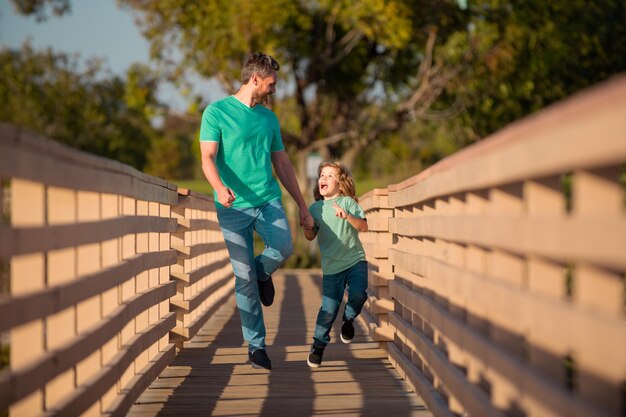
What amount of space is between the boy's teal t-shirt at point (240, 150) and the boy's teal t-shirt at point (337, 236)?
31.6 inches

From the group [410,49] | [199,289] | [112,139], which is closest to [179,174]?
[112,139]

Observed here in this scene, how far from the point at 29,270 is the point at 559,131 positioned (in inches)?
85.0

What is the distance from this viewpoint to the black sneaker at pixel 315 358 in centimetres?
878

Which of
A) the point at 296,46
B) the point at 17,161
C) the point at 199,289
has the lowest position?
the point at 199,289

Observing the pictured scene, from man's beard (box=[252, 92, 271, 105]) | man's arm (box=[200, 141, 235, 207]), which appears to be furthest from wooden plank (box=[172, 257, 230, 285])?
man's beard (box=[252, 92, 271, 105])

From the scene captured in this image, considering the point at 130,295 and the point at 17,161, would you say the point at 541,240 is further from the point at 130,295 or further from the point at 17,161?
the point at 130,295

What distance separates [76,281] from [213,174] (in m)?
2.89

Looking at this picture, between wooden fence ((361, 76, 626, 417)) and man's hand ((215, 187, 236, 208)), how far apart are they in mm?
1278

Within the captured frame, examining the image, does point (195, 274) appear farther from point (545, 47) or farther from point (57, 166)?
point (545, 47)

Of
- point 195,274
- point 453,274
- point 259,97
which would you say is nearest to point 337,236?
point 259,97

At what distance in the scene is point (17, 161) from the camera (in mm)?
4316

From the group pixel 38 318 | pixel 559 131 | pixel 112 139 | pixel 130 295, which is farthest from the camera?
pixel 112 139

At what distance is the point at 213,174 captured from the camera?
810 centimetres

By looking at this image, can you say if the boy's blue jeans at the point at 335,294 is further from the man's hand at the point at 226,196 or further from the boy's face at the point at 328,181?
the man's hand at the point at 226,196
